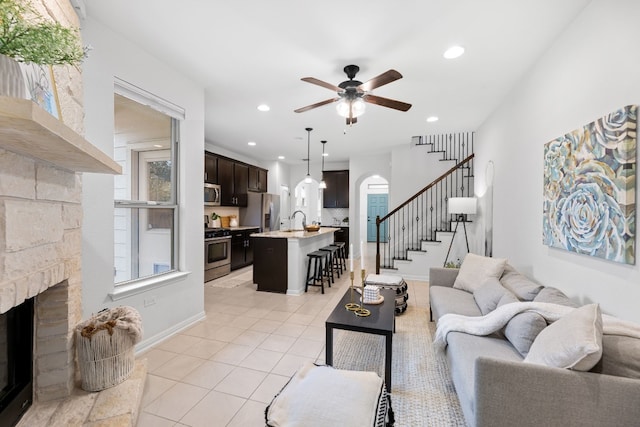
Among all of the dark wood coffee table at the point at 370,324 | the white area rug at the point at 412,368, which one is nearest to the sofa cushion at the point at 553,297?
the white area rug at the point at 412,368

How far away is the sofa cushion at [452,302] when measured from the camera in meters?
2.59

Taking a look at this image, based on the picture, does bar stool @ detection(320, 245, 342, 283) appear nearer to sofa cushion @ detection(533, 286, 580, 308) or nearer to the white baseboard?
the white baseboard

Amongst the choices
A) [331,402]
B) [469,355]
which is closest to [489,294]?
[469,355]

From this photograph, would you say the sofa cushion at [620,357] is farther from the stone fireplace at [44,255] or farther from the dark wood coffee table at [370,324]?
the stone fireplace at [44,255]

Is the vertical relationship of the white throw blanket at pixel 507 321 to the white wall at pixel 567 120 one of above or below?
below

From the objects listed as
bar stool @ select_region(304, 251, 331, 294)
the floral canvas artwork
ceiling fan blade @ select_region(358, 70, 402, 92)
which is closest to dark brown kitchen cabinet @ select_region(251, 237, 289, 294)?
bar stool @ select_region(304, 251, 331, 294)

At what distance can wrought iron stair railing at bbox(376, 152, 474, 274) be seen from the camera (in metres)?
5.97

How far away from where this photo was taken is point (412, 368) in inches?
94.8

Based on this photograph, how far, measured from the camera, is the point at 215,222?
21.0 ft

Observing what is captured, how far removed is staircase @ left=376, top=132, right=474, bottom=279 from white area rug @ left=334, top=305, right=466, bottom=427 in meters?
2.31

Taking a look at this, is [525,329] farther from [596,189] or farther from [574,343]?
[596,189]

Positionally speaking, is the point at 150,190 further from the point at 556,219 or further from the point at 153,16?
the point at 556,219

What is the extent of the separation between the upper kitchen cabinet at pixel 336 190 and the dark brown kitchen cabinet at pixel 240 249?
2696 mm

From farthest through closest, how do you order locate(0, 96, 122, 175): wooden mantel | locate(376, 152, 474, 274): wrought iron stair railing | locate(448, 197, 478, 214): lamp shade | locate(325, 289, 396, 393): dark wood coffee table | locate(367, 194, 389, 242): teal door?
locate(367, 194, 389, 242): teal door < locate(376, 152, 474, 274): wrought iron stair railing < locate(448, 197, 478, 214): lamp shade < locate(325, 289, 396, 393): dark wood coffee table < locate(0, 96, 122, 175): wooden mantel
